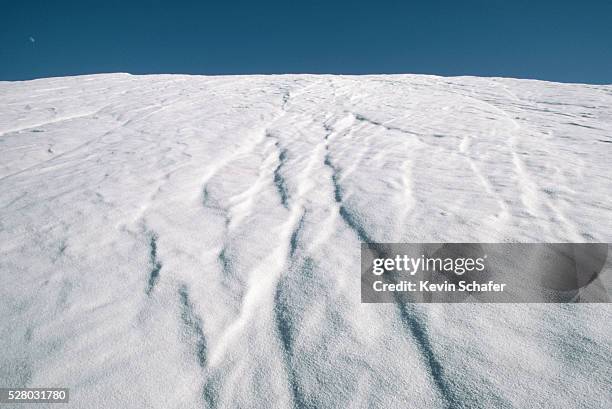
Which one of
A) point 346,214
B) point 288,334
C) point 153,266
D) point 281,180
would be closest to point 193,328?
point 288,334

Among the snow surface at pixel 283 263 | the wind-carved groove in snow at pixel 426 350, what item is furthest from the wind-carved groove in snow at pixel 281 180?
the wind-carved groove in snow at pixel 426 350

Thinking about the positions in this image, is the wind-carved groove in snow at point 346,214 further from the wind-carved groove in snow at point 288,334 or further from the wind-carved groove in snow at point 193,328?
the wind-carved groove in snow at point 193,328

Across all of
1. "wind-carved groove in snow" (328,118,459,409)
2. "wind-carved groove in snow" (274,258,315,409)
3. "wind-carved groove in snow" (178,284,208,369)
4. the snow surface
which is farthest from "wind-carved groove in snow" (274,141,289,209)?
"wind-carved groove in snow" (178,284,208,369)

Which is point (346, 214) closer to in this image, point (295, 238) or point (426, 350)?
point (295, 238)

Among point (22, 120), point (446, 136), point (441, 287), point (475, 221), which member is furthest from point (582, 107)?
point (22, 120)

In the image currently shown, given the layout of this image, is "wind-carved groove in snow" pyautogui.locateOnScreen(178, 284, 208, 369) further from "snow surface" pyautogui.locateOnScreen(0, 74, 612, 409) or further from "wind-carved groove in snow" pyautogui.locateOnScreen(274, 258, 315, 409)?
"wind-carved groove in snow" pyautogui.locateOnScreen(274, 258, 315, 409)

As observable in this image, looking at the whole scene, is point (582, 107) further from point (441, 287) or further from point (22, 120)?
point (22, 120)
